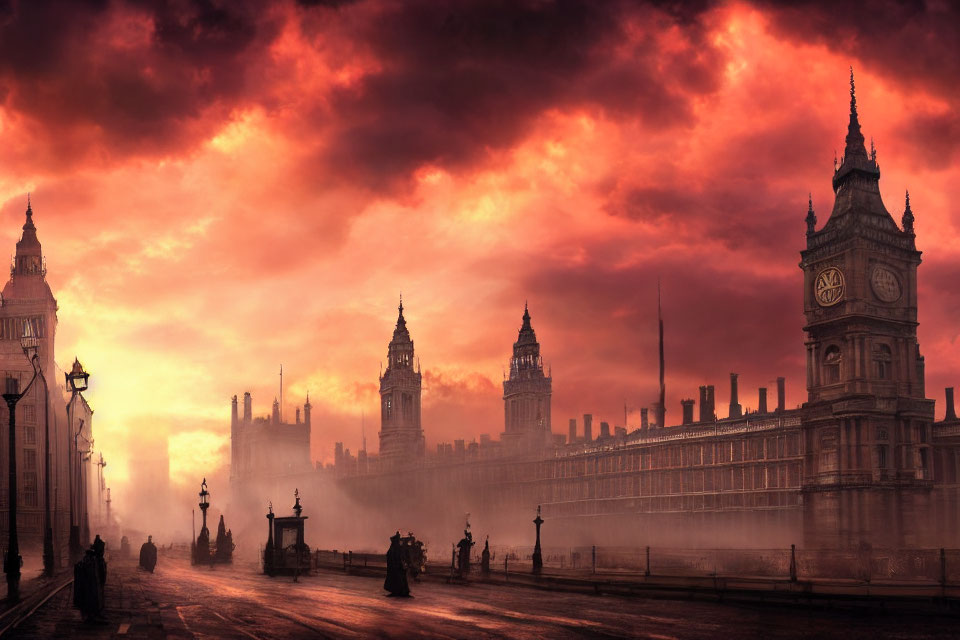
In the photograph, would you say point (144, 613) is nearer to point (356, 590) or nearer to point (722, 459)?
point (356, 590)

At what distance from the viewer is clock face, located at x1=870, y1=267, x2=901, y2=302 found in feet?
264

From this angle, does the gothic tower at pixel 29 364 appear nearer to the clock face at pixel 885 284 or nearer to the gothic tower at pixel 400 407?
the gothic tower at pixel 400 407

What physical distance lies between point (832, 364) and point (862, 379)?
3.32 m

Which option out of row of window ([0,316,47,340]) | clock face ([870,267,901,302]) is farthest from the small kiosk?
row of window ([0,316,47,340])

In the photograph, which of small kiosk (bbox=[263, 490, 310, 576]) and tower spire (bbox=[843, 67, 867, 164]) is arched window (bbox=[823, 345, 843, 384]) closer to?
tower spire (bbox=[843, 67, 867, 164])

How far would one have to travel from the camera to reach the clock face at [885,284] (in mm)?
80500

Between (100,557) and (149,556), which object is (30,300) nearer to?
(149,556)

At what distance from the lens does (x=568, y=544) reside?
120 meters

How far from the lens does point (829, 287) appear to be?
8144cm

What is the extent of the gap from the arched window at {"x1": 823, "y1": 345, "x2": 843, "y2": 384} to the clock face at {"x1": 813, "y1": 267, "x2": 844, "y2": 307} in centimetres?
367

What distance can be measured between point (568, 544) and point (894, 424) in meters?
49.4

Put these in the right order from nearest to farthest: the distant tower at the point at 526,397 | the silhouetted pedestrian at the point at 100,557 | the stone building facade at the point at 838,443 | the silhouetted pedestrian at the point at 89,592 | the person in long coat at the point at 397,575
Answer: the silhouetted pedestrian at the point at 89,592, the silhouetted pedestrian at the point at 100,557, the person in long coat at the point at 397,575, the stone building facade at the point at 838,443, the distant tower at the point at 526,397

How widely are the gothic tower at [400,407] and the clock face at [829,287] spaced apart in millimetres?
99267

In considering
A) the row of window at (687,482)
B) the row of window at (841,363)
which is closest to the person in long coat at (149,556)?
the row of window at (841,363)
